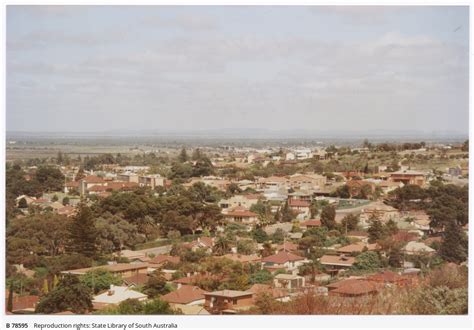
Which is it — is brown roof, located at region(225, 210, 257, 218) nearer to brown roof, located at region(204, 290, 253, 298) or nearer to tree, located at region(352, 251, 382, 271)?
tree, located at region(352, 251, 382, 271)

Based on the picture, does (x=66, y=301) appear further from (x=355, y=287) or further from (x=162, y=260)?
(x=355, y=287)

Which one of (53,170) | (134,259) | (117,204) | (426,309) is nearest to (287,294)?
(426,309)

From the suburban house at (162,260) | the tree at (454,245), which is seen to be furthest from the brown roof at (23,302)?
the tree at (454,245)

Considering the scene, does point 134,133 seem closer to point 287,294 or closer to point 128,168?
point 128,168

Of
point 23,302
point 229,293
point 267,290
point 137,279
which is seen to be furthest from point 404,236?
point 23,302

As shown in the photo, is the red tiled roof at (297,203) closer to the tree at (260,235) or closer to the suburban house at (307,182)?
the suburban house at (307,182)

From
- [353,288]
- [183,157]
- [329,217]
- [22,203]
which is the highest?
[183,157]

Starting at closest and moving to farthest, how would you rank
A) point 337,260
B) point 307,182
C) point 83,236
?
point 83,236 → point 337,260 → point 307,182
